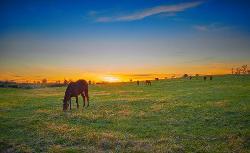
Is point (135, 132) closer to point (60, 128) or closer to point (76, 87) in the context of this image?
point (60, 128)

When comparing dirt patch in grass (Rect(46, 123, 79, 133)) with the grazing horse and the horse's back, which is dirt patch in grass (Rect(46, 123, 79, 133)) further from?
the horse's back

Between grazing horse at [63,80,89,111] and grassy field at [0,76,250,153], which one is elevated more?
grazing horse at [63,80,89,111]

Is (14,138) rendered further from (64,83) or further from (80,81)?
(64,83)

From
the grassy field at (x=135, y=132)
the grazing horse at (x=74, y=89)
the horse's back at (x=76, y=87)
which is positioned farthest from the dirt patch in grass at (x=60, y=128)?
the horse's back at (x=76, y=87)

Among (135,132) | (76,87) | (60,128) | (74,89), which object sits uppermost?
(76,87)

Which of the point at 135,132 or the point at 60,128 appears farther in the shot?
the point at 60,128

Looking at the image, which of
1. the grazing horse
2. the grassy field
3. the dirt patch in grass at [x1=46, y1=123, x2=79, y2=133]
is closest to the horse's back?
the grazing horse

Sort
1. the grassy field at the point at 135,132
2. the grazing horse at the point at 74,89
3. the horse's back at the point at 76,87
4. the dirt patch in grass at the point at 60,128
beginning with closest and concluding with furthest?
the grassy field at the point at 135,132, the dirt patch in grass at the point at 60,128, the grazing horse at the point at 74,89, the horse's back at the point at 76,87

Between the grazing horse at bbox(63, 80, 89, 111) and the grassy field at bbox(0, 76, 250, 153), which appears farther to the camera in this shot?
the grazing horse at bbox(63, 80, 89, 111)

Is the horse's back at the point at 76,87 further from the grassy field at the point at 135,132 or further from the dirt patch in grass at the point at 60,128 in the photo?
the dirt patch in grass at the point at 60,128

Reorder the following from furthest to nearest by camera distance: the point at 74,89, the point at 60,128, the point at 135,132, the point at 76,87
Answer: the point at 76,87 → the point at 74,89 → the point at 60,128 → the point at 135,132

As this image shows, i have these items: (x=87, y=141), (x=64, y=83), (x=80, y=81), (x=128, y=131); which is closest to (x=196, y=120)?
(x=128, y=131)

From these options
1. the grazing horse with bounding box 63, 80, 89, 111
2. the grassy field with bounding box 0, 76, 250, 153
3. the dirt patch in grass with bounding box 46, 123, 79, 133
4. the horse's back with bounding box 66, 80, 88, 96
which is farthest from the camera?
the horse's back with bounding box 66, 80, 88, 96

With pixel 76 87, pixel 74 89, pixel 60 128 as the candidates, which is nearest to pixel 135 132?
pixel 60 128
